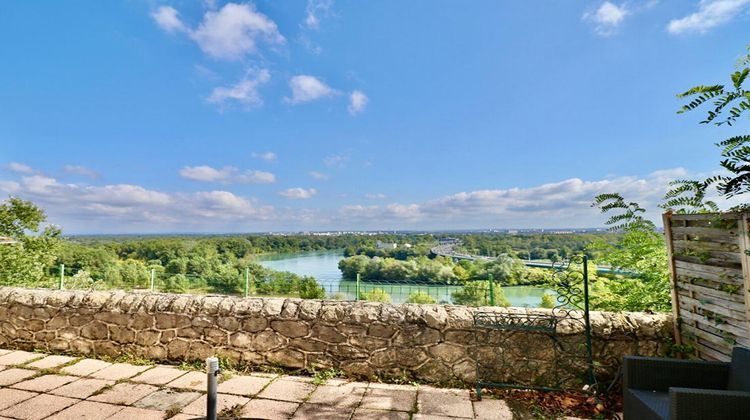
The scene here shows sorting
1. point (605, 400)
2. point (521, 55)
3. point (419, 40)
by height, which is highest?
point (419, 40)

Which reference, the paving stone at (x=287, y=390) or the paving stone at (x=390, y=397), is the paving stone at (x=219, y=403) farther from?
the paving stone at (x=390, y=397)

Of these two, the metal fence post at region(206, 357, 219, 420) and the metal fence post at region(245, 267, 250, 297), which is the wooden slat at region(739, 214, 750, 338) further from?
the metal fence post at region(245, 267, 250, 297)

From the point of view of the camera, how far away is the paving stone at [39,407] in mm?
1991

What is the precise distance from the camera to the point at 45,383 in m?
2.44

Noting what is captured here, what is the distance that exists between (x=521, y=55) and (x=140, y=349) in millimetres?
8361

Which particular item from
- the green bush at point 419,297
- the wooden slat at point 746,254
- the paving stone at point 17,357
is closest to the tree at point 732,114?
the wooden slat at point 746,254

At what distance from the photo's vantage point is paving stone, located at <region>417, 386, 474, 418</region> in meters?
2.10

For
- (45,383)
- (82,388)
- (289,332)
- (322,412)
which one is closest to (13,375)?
(45,383)

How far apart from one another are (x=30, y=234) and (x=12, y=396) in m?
9.44

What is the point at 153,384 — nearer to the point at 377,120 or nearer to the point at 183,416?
the point at 183,416

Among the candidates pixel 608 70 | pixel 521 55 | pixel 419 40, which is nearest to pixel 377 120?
pixel 419 40

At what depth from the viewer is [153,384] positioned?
2457 millimetres

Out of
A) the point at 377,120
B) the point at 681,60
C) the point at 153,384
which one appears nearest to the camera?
the point at 153,384

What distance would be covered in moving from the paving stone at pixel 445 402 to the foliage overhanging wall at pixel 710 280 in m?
1.55
